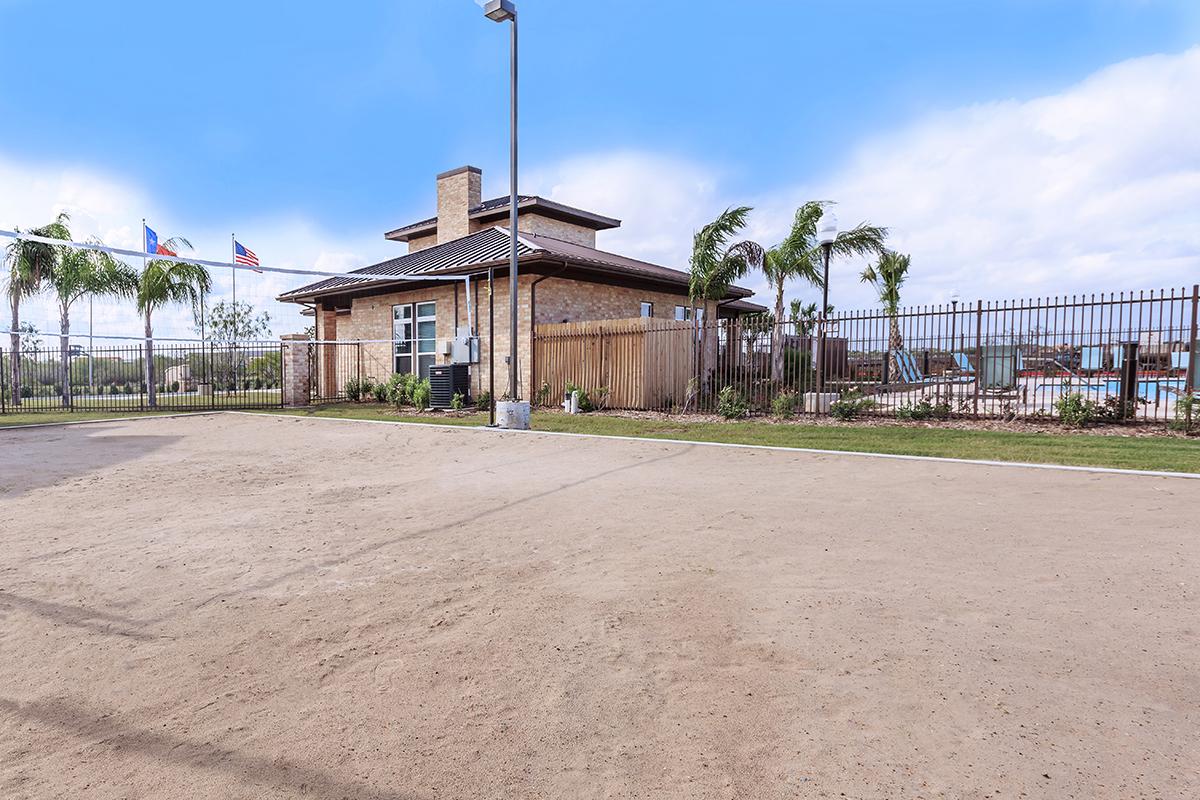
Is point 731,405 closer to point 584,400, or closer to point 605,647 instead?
point 584,400

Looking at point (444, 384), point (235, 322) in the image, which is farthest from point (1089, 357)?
point (235, 322)

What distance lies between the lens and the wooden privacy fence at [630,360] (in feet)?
53.0

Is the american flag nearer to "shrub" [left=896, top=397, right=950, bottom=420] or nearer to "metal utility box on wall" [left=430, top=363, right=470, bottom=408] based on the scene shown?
"metal utility box on wall" [left=430, top=363, right=470, bottom=408]

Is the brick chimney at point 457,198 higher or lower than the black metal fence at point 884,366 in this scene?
higher

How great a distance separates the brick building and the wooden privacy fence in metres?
1.65

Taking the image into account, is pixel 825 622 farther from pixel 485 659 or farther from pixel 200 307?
pixel 200 307

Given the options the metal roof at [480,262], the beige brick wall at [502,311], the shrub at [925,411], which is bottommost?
the shrub at [925,411]

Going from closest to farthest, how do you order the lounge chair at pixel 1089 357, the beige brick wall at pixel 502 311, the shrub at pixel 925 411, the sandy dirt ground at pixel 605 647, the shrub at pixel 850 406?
the sandy dirt ground at pixel 605 647, the lounge chair at pixel 1089 357, the shrub at pixel 925 411, the shrub at pixel 850 406, the beige brick wall at pixel 502 311

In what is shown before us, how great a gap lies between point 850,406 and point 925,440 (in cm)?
297

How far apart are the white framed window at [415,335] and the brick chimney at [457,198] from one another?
4515 mm

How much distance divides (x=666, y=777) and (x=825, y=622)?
1.49 metres

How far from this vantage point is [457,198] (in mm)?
24828

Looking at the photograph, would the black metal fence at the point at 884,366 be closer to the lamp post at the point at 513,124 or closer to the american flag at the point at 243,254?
the lamp post at the point at 513,124

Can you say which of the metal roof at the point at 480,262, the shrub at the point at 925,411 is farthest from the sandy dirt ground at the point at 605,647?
the metal roof at the point at 480,262
